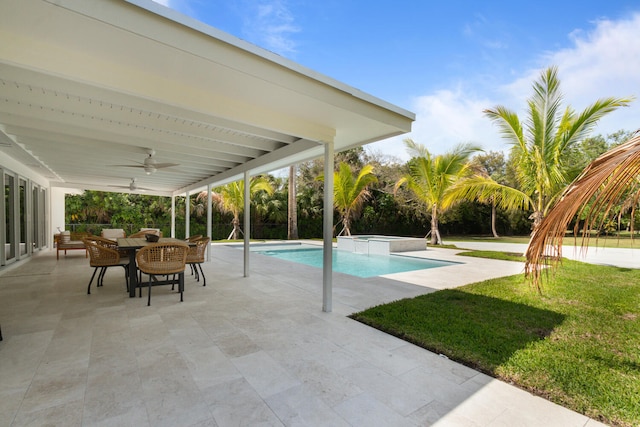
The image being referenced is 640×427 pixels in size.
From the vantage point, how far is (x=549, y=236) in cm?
186

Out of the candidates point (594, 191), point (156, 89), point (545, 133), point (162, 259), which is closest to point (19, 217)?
point (162, 259)

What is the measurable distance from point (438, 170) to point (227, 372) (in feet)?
42.4

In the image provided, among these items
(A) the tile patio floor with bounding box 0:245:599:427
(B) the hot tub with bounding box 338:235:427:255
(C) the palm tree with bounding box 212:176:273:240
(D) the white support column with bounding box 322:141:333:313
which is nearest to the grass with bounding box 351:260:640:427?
(A) the tile patio floor with bounding box 0:245:599:427

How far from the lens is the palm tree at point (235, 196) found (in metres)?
16.3

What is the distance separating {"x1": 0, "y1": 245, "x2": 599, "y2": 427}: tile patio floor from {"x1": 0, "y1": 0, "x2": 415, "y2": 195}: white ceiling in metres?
2.38

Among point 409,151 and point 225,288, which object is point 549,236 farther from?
point 409,151

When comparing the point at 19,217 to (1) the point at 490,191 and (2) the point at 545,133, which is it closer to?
(1) the point at 490,191

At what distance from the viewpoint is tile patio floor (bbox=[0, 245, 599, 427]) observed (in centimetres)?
208

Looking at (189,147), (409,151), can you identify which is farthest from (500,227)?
(189,147)

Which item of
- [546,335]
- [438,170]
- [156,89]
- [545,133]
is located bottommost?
[546,335]

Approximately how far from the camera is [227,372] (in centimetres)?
262

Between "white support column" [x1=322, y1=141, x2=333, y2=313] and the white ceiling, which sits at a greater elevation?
the white ceiling

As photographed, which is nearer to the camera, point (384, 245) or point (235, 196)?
point (384, 245)

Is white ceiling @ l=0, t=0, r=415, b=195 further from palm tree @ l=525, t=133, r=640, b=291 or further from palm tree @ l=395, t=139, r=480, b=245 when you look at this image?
palm tree @ l=395, t=139, r=480, b=245
